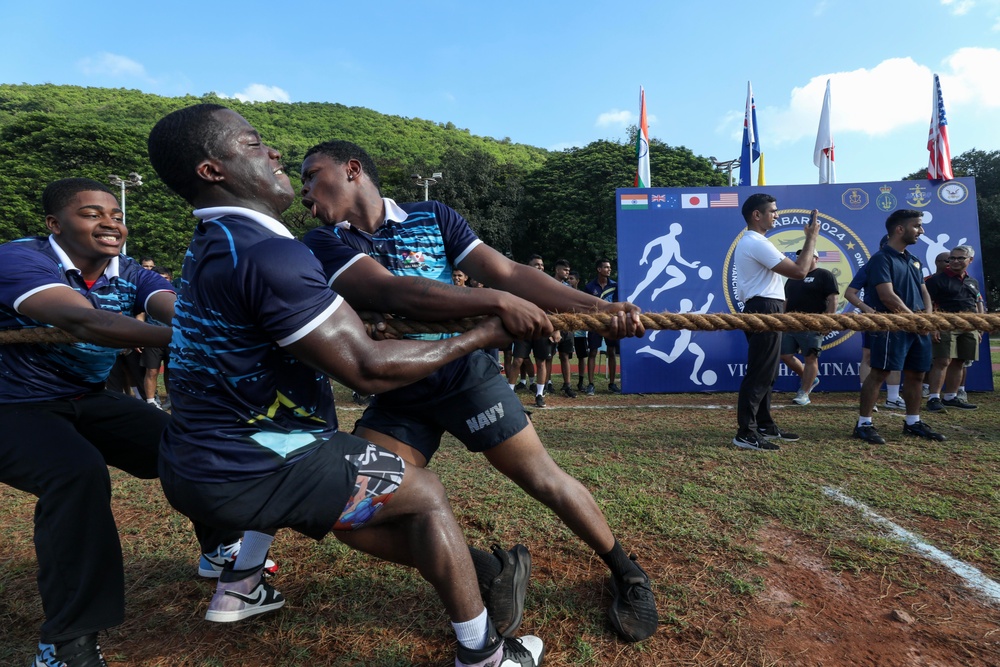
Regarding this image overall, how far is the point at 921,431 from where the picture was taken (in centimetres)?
507

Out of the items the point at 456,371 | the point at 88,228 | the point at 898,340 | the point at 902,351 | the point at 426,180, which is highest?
the point at 426,180

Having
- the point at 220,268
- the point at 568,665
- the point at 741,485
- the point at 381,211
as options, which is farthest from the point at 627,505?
the point at 220,268

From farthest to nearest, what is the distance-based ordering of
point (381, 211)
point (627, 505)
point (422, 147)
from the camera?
point (422, 147), point (627, 505), point (381, 211)

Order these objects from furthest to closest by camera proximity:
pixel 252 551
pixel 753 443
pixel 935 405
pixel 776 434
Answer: pixel 935 405 → pixel 776 434 → pixel 753 443 → pixel 252 551

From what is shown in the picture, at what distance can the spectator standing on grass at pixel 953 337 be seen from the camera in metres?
6.78

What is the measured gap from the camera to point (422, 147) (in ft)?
247

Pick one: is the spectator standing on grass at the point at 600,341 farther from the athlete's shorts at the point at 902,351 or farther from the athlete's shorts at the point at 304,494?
the athlete's shorts at the point at 304,494

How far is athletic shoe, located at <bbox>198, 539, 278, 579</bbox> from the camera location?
→ 102 inches

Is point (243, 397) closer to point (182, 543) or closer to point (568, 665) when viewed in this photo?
point (568, 665)

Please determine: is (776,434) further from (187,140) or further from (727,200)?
(187,140)

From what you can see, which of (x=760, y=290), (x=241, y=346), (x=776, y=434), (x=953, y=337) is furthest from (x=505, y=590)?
(x=953, y=337)

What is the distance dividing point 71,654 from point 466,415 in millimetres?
1591

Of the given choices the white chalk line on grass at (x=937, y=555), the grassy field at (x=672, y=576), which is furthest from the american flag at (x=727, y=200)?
the white chalk line on grass at (x=937, y=555)

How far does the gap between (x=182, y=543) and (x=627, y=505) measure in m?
2.59
